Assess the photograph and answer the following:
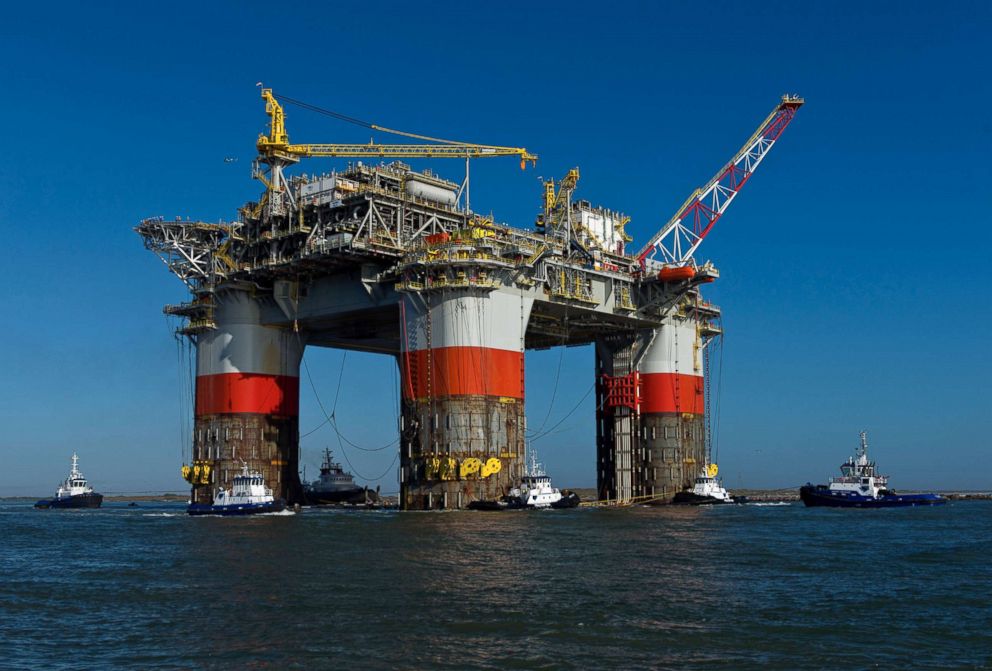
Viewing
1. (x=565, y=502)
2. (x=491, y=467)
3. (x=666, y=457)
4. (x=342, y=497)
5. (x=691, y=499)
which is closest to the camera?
(x=491, y=467)

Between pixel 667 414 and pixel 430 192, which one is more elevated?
pixel 430 192

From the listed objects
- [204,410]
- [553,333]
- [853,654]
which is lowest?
[853,654]

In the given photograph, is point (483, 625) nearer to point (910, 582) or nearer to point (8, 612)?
point (8, 612)

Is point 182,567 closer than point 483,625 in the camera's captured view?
No

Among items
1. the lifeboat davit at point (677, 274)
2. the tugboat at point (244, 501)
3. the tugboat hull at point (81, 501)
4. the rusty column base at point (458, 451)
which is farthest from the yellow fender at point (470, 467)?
the tugboat hull at point (81, 501)

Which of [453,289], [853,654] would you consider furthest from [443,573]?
[453,289]

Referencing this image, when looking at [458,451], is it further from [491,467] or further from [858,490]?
[858,490]

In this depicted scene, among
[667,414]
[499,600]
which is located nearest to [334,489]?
[667,414]
